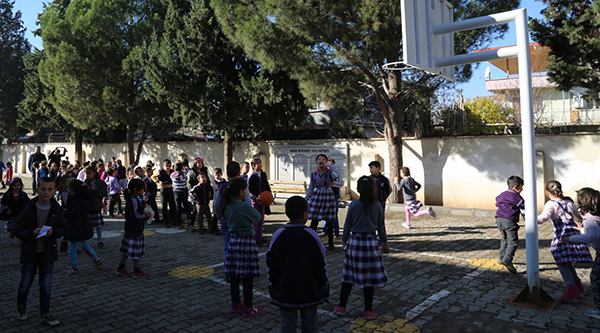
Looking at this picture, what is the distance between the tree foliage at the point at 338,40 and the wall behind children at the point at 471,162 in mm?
1301

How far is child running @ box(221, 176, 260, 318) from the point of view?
5.01m

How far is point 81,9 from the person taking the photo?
68.9ft

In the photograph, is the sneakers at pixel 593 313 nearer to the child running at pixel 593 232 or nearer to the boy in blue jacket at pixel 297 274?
the child running at pixel 593 232

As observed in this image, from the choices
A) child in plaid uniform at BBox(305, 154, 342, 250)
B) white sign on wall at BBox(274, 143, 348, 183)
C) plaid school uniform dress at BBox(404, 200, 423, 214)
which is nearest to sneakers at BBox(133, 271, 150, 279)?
child in plaid uniform at BBox(305, 154, 342, 250)

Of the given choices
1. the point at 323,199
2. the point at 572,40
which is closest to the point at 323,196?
the point at 323,199

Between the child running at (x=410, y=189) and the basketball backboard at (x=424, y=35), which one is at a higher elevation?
the basketball backboard at (x=424, y=35)

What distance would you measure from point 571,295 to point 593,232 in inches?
41.6

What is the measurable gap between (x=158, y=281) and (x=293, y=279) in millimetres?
3755

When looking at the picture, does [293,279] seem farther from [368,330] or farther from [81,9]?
[81,9]

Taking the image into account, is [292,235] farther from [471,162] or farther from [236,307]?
[471,162]

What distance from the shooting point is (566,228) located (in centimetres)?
548

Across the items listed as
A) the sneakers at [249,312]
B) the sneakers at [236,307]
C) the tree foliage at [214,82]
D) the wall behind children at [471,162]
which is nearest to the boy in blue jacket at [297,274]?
the sneakers at [249,312]

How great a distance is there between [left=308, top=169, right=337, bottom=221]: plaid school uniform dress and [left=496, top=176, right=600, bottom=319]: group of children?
306 centimetres

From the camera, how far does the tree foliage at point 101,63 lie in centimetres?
2025
